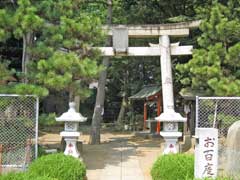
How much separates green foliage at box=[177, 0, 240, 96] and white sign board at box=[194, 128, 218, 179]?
4.34m

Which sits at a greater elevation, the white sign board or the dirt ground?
the white sign board

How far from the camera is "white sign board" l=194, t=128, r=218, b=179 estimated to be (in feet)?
26.0

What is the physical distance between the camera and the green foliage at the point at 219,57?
40.5ft

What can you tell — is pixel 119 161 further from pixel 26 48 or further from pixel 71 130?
pixel 26 48

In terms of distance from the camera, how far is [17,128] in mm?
11875

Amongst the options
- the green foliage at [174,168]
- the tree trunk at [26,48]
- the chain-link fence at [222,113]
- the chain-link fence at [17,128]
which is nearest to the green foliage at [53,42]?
the tree trunk at [26,48]

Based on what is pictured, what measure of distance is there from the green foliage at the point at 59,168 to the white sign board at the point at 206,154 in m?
2.91

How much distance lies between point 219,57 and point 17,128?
613 centimetres

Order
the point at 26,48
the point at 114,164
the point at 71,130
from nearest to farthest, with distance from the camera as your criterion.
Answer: the point at 71,130 → the point at 26,48 → the point at 114,164

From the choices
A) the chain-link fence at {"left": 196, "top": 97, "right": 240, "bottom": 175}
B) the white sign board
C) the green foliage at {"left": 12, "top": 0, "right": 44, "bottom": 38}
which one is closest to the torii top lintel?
the chain-link fence at {"left": 196, "top": 97, "right": 240, "bottom": 175}

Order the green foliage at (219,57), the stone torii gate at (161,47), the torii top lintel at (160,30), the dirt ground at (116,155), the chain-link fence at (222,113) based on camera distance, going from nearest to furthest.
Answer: the dirt ground at (116,155) → the green foliage at (219,57) → the chain-link fence at (222,113) → the stone torii gate at (161,47) → the torii top lintel at (160,30)

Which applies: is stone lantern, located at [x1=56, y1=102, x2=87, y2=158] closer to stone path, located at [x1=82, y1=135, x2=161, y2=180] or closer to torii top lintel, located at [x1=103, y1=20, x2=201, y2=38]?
stone path, located at [x1=82, y1=135, x2=161, y2=180]

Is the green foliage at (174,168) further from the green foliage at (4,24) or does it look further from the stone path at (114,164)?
the green foliage at (4,24)

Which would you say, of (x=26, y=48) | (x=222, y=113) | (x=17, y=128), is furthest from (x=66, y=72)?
(x=222, y=113)
